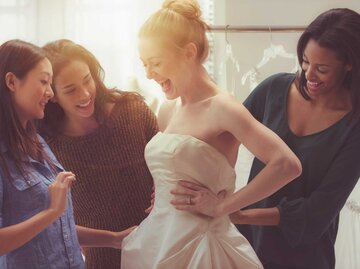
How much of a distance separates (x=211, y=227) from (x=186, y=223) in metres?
0.06

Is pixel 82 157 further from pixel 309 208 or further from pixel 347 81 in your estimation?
pixel 347 81

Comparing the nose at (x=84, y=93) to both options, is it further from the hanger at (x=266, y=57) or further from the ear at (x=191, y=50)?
the hanger at (x=266, y=57)

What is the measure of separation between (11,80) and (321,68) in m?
0.72

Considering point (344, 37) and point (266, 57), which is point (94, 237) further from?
point (266, 57)

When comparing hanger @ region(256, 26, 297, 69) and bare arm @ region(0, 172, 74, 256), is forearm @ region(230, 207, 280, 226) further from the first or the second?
hanger @ region(256, 26, 297, 69)

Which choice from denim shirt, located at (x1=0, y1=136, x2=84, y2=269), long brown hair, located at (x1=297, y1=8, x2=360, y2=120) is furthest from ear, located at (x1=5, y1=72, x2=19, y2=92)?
long brown hair, located at (x1=297, y1=8, x2=360, y2=120)

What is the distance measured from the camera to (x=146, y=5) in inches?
93.4

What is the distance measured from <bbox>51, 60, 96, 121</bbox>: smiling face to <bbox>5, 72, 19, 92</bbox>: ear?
0.20 m

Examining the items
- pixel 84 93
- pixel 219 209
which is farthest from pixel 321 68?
pixel 84 93

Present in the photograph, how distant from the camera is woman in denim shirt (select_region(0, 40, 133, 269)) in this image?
0.99m

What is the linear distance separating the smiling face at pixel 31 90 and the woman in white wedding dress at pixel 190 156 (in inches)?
8.6

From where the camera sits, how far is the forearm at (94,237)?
127cm

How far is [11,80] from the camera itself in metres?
1.01

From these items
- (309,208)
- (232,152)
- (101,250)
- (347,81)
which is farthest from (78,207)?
(347,81)
